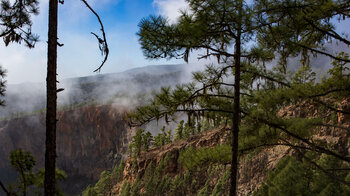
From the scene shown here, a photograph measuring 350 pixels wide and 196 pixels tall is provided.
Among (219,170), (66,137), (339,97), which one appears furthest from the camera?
(66,137)

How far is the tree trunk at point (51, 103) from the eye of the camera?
4059 millimetres

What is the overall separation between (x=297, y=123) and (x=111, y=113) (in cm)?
11096

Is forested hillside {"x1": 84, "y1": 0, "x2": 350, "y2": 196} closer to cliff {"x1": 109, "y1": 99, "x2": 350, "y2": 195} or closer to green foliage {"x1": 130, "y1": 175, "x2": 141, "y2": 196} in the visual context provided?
cliff {"x1": 109, "y1": 99, "x2": 350, "y2": 195}

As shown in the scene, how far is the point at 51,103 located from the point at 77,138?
393ft

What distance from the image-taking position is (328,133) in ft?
95.3

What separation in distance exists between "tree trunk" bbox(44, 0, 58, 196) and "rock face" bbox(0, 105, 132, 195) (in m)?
109

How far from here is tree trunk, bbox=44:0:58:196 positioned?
13.3ft

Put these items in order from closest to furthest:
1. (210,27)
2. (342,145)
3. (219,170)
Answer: (210,27)
(342,145)
(219,170)

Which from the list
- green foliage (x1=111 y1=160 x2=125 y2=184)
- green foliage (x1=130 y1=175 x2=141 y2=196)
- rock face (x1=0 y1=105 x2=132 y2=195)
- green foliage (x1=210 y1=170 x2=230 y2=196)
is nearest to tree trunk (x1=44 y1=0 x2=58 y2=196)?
green foliage (x1=210 y1=170 x2=230 y2=196)

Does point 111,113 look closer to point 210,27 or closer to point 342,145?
point 342,145

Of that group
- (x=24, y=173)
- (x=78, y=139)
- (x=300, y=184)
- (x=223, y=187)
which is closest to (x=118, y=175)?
→ (x=223, y=187)

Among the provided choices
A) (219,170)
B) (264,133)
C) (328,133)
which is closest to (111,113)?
(219,170)

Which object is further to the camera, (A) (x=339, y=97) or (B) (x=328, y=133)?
(B) (x=328, y=133)

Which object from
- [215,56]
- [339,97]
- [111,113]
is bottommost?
[111,113]
